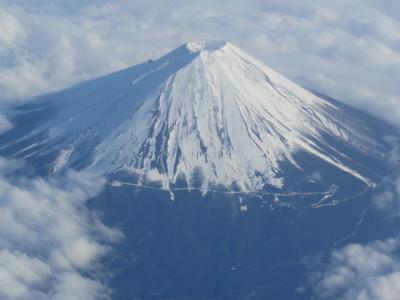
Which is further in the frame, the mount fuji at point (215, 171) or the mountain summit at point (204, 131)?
the mountain summit at point (204, 131)

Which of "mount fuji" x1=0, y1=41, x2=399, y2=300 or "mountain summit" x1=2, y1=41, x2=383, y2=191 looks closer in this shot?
"mount fuji" x1=0, y1=41, x2=399, y2=300

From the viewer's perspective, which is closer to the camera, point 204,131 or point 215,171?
point 215,171

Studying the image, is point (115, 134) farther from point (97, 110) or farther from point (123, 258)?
point (123, 258)

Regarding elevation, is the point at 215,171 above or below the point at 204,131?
below

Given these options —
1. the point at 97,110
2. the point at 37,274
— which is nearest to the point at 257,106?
the point at 97,110
